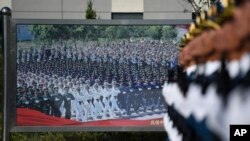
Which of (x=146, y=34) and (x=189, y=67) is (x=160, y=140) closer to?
(x=146, y=34)

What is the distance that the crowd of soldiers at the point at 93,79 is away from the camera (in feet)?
24.2

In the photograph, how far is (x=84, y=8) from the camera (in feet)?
71.3

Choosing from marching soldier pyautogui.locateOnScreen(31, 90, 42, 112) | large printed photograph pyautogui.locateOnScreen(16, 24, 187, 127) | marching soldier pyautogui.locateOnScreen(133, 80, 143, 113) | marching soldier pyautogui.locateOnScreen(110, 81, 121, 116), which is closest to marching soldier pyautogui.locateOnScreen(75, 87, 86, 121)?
large printed photograph pyautogui.locateOnScreen(16, 24, 187, 127)

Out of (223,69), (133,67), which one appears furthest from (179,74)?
(133,67)

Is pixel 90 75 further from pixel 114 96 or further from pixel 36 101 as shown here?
pixel 36 101

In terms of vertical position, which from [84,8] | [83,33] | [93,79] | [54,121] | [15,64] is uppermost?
[84,8]

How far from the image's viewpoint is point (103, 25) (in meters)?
7.41

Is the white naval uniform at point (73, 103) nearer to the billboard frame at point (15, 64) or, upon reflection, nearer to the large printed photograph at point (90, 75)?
the large printed photograph at point (90, 75)

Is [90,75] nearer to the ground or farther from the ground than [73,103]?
farther from the ground

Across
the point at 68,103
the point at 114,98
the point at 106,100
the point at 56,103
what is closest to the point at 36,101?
the point at 56,103

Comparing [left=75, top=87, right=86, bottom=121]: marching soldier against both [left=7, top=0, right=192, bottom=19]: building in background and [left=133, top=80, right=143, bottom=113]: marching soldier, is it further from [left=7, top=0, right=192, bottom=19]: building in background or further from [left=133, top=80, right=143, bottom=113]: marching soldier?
[left=7, top=0, right=192, bottom=19]: building in background

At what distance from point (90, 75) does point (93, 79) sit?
0.07m

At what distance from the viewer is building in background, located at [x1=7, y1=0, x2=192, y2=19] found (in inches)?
857

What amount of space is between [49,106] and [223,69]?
19.6 ft
